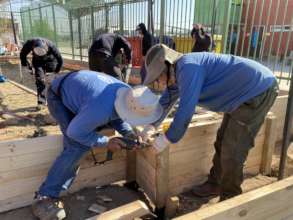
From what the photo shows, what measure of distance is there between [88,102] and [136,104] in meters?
0.35

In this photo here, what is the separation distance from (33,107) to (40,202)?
4068 millimetres

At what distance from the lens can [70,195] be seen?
294cm

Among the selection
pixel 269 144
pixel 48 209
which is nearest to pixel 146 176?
pixel 48 209

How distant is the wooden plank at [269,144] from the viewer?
3201 mm

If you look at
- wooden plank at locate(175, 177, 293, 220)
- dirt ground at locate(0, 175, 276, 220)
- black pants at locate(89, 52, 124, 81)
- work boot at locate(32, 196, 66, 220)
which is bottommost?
dirt ground at locate(0, 175, 276, 220)

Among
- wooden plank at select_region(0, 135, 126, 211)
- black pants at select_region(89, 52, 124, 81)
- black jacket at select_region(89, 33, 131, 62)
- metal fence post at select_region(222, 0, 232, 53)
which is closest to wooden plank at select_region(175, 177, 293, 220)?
wooden plank at select_region(0, 135, 126, 211)

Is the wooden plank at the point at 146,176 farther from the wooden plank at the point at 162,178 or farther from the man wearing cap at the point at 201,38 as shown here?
the man wearing cap at the point at 201,38

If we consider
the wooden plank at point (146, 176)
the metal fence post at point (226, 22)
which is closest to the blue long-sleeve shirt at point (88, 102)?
the wooden plank at point (146, 176)

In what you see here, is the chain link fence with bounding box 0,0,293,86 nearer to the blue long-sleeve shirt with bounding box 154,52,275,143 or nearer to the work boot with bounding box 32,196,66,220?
the blue long-sleeve shirt with bounding box 154,52,275,143

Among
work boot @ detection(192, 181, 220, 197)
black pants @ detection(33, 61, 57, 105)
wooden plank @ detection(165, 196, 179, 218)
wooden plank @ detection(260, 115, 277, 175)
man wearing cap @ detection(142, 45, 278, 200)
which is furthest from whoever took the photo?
black pants @ detection(33, 61, 57, 105)

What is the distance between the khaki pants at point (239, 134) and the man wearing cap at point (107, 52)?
272 cm

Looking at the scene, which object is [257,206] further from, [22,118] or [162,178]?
[22,118]

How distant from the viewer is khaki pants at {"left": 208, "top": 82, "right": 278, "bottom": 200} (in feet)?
7.82

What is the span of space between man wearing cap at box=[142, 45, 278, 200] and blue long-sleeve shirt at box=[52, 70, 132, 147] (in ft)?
1.12
